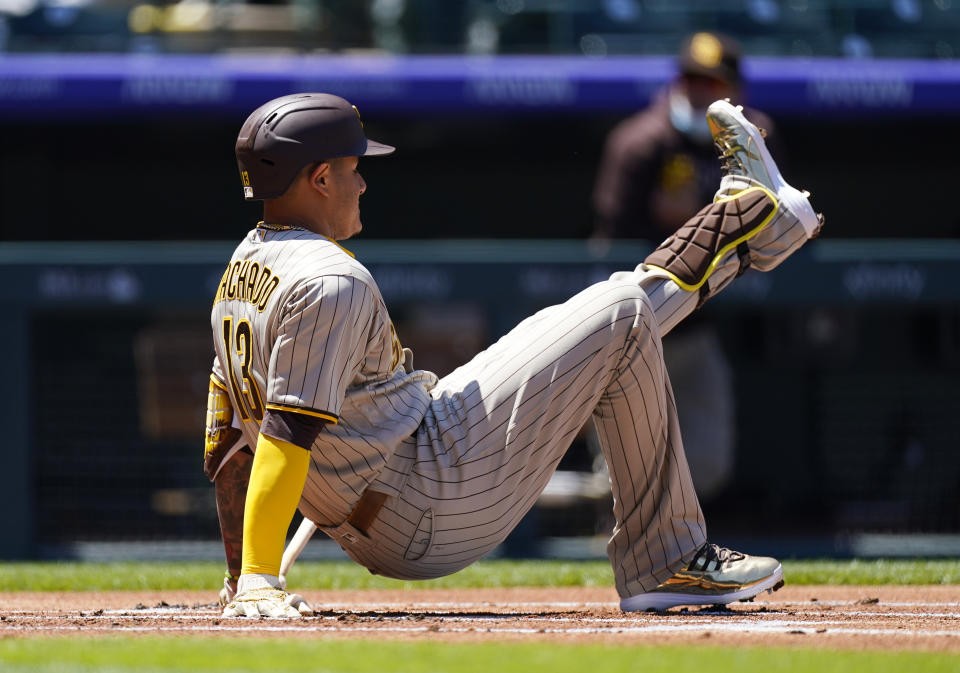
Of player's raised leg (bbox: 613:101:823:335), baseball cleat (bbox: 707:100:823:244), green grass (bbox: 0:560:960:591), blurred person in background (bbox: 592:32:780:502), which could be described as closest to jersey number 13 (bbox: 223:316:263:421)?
player's raised leg (bbox: 613:101:823:335)

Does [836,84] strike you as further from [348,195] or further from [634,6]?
[348,195]

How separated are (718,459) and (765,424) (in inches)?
94.6

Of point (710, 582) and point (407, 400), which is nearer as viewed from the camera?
point (407, 400)

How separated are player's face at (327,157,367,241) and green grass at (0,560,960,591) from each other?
1.58 metres

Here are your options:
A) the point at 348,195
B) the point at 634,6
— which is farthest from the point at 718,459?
the point at 634,6

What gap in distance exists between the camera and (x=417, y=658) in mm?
2076

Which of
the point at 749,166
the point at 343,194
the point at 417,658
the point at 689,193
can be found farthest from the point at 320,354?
the point at 689,193

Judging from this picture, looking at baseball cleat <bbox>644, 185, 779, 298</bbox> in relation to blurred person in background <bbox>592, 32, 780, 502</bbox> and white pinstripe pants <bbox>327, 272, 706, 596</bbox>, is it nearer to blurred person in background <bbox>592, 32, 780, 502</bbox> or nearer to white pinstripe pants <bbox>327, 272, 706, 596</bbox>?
white pinstripe pants <bbox>327, 272, 706, 596</bbox>

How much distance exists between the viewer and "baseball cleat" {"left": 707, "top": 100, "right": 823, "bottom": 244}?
10.1 feet

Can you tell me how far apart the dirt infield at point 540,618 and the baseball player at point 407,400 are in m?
0.12

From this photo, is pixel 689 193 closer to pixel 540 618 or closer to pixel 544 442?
pixel 544 442

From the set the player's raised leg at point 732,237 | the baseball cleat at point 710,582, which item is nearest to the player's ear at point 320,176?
the player's raised leg at point 732,237

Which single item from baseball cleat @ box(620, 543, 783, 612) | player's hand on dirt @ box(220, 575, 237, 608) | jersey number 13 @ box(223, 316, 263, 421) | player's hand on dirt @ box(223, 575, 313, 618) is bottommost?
player's hand on dirt @ box(220, 575, 237, 608)

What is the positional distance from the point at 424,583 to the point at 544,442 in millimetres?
1472
